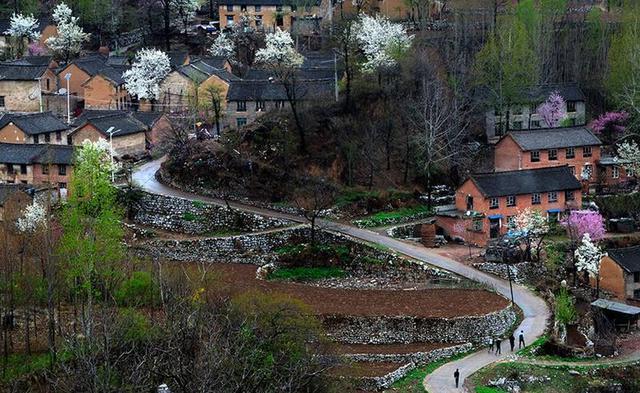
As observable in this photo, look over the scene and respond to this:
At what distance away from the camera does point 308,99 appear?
66.0 metres

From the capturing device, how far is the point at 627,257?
55.1 metres

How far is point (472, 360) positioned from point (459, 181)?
1844 cm

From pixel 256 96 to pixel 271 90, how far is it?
32.6 inches

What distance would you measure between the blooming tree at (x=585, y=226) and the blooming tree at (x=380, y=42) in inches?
592

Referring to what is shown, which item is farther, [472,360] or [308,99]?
[308,99]

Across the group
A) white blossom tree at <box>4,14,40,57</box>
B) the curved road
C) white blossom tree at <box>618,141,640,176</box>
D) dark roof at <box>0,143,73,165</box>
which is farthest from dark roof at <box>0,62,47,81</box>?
white blossom tree at <box>618,141,640,176</box>

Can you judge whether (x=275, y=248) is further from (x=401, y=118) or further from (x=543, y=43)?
(x=543, y=43)

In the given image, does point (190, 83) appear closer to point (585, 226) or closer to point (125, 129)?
point (125, 129)

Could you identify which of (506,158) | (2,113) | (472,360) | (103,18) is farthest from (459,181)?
(103,18)

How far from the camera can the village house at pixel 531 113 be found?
6794cm

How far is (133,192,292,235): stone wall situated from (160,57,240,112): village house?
13.8 metres

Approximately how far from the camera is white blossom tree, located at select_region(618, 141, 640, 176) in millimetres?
63406

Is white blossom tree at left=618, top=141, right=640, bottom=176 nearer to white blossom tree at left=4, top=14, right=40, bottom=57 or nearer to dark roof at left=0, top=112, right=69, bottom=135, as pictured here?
dark roof at left=0, top=112, right=69, bottom=135

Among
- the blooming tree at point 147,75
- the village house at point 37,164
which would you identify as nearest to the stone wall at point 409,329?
the village house at point 37,164
